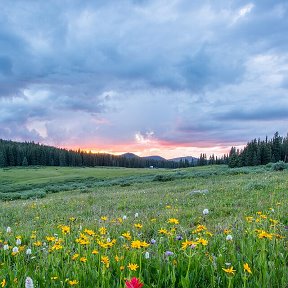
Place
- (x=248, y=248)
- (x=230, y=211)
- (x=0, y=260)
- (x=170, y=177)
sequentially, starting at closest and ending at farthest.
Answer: (x=248, y=248) < (x=0, y=260) < (x=230, y=211) < (x=170, y=177)

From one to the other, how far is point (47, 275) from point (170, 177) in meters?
36.8

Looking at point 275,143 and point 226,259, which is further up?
point 275,143

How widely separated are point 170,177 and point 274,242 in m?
35.9

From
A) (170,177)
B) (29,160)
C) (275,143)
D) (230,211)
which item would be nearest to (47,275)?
(230,211)

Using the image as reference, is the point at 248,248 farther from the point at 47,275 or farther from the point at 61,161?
the point at 61,161

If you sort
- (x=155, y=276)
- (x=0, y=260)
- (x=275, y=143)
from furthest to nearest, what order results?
(x=275, y=143) → (x=0, y=260) → (x=155, y=276)

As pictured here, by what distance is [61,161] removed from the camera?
174500mm

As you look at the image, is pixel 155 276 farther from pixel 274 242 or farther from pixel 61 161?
pixel 61 161

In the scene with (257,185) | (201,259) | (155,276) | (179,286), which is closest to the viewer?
(179,286)

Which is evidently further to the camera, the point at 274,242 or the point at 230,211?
the point at 230,211

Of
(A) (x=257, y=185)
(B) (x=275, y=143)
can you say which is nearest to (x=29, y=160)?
(B) (x=275, y=143)

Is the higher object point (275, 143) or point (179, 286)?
point (275, 143)

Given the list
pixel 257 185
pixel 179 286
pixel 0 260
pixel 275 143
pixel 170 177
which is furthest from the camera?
pixel 275 143

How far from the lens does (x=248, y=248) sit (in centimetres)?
402
